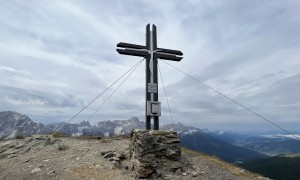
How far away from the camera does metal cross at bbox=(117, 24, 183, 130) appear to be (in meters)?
20.4

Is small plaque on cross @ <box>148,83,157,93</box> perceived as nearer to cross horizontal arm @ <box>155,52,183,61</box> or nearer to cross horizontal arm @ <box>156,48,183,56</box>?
cross horizontal arm @ <box>155,52,183,61</box>

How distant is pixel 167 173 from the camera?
688 inches

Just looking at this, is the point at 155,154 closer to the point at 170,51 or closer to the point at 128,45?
the point at 128,45

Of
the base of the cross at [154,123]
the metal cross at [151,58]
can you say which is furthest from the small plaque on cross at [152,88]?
the base of the cross at [154,123]

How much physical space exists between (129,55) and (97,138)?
458 inches

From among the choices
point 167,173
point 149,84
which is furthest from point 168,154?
point 149,84

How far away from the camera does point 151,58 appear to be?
21.5m

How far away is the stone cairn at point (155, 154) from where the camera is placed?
56.9 feet

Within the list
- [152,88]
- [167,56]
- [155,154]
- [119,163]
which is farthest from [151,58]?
[119,163]

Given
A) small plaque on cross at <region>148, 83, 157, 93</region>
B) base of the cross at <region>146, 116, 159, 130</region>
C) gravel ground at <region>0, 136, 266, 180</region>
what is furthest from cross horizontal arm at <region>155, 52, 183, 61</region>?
gravel ground at <region>0, 136, 266, 180</region>

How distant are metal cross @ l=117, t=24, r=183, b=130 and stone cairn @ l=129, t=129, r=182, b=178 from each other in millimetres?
1835

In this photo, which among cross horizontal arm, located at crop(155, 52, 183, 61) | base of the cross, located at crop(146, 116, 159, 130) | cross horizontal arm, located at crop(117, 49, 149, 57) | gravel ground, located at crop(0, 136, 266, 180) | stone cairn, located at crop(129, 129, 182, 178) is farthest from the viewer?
cross horizontal arm, located at crop(155, 52, 183, 61)

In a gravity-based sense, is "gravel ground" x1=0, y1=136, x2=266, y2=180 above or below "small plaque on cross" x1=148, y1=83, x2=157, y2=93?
below

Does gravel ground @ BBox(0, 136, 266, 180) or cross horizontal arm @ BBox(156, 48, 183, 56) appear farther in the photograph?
cross horizontal arm @ BBox(156, 48, 183, 56)
